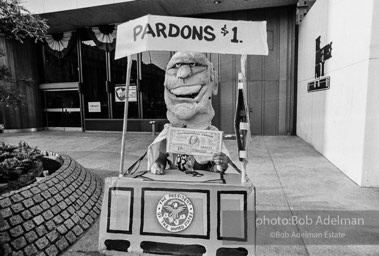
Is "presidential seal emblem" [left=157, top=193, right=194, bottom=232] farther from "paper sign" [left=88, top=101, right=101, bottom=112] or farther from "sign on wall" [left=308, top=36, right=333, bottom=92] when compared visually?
"paper sign" [left=88, top=101, right=101, bottom=112]

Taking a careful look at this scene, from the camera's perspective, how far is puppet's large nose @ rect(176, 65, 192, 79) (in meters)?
2.52

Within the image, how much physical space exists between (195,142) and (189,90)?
52 centimetres

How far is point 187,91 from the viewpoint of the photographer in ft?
8.49

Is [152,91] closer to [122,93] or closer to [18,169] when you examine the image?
[122,93]

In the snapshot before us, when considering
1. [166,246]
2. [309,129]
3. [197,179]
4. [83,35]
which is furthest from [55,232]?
[83,35]

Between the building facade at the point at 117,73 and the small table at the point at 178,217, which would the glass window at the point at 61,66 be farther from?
the small table at the point at 178,217

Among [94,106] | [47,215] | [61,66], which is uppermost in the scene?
[61,66]

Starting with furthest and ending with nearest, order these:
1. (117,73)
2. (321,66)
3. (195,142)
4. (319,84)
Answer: (117,73) → (319,84) → (321,66) → (195,142)

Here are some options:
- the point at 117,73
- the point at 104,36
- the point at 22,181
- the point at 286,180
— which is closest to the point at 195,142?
the point at 22,181

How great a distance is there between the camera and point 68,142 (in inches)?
339

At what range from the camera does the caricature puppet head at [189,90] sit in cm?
257

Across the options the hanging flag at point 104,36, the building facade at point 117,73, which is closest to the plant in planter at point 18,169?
the building facade at point 117,73

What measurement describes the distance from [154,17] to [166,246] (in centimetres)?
166

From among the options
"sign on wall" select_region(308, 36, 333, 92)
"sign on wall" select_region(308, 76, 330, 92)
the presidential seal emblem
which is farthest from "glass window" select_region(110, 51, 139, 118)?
the presidential seal emblem
